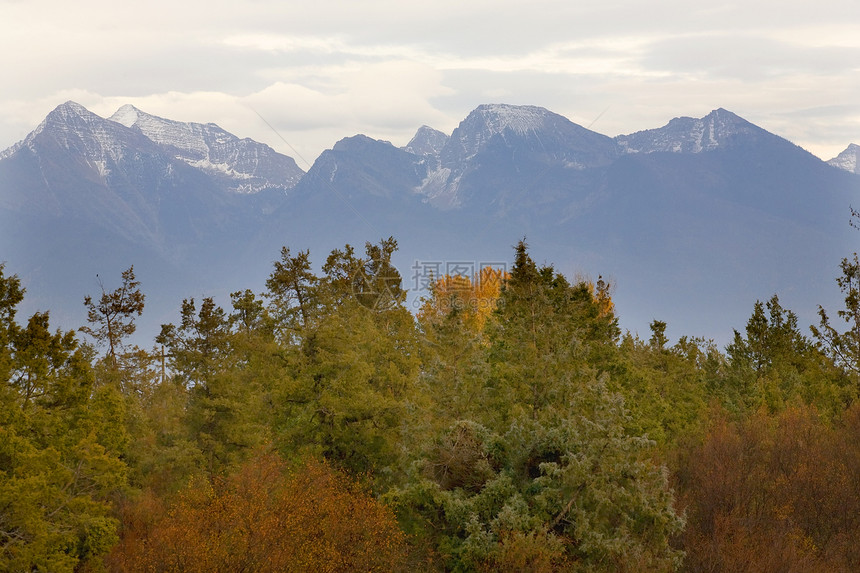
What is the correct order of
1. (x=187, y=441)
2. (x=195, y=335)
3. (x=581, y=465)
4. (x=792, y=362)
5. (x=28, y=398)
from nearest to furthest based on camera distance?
(x=581, y=465) → (x=28, y=398) → (x=187, y=441) → (x=195, y=335) → (x=792, y=362)

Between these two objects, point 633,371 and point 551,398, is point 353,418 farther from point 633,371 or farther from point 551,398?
point 633,371

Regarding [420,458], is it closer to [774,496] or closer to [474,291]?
[774,496]

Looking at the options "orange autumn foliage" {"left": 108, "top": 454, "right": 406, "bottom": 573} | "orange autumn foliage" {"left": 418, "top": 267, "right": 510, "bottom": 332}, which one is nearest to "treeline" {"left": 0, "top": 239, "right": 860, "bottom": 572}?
"orange autumn foliage" {"left": 108, "top": 454, "right": 406, "bottom": 573}

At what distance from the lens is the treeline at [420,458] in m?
27.1

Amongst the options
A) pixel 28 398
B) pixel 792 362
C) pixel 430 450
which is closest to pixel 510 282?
pixel 430 450

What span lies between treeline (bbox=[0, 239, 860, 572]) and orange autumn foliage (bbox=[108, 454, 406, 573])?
9cm

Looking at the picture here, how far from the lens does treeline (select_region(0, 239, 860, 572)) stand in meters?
27.1

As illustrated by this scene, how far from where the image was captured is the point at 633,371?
4334 cm

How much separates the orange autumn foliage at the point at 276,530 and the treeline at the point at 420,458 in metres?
0.09

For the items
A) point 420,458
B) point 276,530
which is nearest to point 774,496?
point 420,458

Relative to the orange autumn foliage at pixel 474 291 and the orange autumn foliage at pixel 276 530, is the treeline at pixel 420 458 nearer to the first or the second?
the orange autumn foliage at pixel 276 530

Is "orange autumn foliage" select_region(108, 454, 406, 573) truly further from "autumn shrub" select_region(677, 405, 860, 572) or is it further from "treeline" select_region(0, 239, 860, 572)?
"autumn shrub" select_region(677, 405, 860, 572)

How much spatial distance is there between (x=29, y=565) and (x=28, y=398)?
6545 mm

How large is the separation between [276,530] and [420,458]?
5521 millimetres
